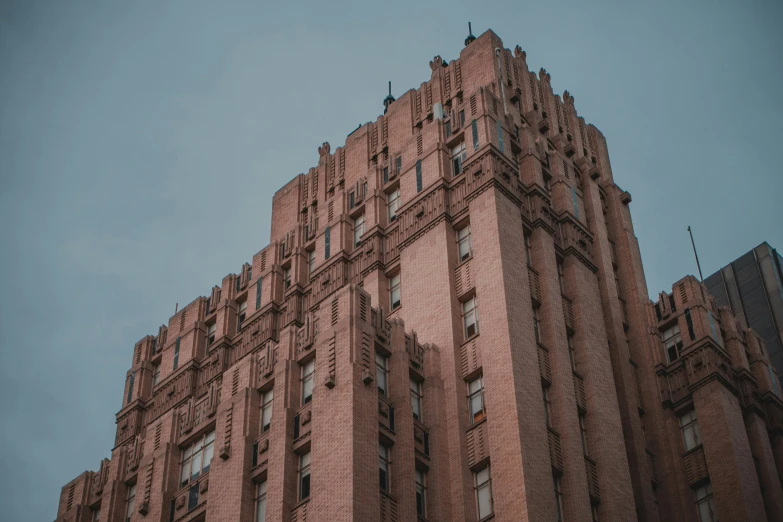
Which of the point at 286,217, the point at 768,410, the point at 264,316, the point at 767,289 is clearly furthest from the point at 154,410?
the point at 767,289

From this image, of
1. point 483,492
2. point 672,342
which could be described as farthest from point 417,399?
point 672,342

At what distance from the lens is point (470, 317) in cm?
6475

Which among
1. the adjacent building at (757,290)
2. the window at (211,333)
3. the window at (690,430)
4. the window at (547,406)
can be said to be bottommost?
the window at (547,406)

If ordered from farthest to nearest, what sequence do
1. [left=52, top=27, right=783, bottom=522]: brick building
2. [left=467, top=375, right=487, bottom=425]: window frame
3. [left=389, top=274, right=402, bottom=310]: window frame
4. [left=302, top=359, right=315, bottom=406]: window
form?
[left=389, top=274, right=402, bottom=310]: window frame
[left=302, top=359, right=315, bottom=406]: window
[left=467, top=375, right=487, bottom=425]: window frame
[left=52, top=27, right=783, bottom=522]: brick building

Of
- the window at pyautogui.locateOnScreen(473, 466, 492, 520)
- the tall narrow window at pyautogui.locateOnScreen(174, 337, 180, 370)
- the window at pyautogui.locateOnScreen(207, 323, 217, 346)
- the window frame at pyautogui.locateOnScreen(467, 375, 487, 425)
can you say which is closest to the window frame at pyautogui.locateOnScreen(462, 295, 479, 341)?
the window frame at pyautogui.locateOnScreen(467, 375, 487, 425)

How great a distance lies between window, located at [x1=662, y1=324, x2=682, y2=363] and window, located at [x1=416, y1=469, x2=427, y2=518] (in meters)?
23.0

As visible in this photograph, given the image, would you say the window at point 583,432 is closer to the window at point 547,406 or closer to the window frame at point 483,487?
the window at point 547,406

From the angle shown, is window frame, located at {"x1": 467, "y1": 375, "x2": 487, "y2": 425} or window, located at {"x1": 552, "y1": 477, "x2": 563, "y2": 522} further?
window frame, located at {"x1": 467, "y1": 375, "x2": 487, "y2": 425}

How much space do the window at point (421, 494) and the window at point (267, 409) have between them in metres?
8.11

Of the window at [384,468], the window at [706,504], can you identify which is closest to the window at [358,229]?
the window at [384,468]

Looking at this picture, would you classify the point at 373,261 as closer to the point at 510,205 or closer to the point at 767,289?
the point at 510,205

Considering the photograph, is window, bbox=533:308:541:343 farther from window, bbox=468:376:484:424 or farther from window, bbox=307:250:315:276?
window, bbox=307:250:315:276

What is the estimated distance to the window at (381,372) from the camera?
5991 cm

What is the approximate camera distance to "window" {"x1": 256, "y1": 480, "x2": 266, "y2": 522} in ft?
192
